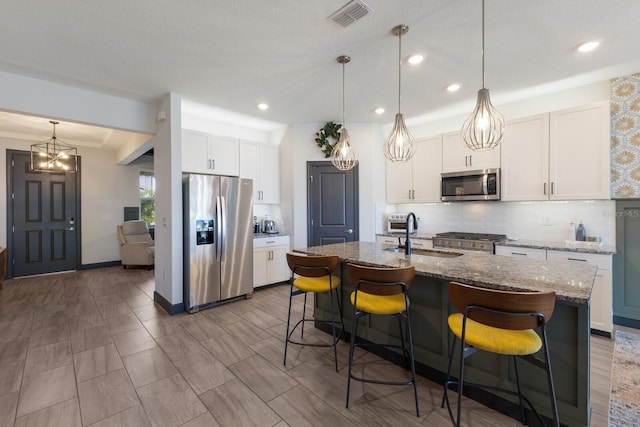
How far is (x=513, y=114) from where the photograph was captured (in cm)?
376

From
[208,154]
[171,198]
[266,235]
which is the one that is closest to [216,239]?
[171,198]

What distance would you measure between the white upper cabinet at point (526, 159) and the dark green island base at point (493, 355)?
1713 mm

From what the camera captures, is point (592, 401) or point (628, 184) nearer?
point (592, 401)

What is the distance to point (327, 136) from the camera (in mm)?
4562

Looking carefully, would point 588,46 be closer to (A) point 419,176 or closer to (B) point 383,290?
(A) point 419,176

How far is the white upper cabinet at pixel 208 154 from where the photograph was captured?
152 inches

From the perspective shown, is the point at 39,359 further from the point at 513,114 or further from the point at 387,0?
Result: the point at 513,114

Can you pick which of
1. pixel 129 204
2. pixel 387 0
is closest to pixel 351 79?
pixel 387 0

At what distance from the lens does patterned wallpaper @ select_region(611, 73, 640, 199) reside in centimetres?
289

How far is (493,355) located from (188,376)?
2.21 m

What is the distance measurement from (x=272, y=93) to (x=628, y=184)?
13.2 ft

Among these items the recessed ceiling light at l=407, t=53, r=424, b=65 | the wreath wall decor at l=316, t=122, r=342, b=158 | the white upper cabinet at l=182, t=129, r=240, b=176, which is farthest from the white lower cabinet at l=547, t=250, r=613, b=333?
the white upper cabinet at l=182, t=129, r=240, b=176

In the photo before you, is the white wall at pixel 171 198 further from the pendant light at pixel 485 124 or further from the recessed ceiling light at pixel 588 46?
the recessed ceiling light at pixel 588 46

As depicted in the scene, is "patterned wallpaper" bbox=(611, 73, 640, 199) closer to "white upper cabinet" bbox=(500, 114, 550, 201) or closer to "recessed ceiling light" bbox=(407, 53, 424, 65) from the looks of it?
"white upper cabinet" bbox=(500, 114, 550, 201)
